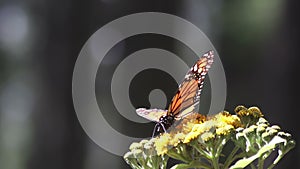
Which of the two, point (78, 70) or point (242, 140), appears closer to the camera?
point (242, 140)

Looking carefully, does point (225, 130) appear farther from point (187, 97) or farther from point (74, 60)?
point (74, 60)

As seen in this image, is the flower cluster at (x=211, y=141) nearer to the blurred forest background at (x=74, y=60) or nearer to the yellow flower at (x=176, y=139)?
the yellow flower at (x=176, y=139)

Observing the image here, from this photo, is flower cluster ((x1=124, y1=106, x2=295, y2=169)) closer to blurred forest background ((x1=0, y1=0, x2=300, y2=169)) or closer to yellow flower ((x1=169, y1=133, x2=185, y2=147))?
yellow flower ((x1=169, y1=133, x2=185, y2=147))

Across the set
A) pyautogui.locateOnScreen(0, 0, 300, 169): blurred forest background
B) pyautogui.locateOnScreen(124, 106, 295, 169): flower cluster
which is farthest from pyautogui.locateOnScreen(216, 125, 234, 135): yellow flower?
pyautogui.locateOnScreen(0, 0, 300, 169): blurred forest background

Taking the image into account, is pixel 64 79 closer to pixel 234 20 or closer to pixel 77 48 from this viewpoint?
pixel 77 48

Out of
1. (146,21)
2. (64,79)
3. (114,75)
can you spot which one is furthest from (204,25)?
(64,79)

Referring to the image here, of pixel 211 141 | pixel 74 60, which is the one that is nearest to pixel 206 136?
pixel 211 141

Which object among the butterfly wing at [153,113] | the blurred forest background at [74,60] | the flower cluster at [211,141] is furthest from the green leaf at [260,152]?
the blurred forest background at [74,60]
